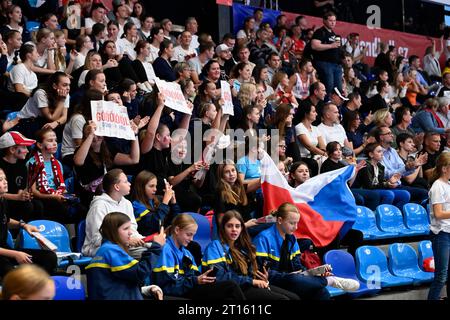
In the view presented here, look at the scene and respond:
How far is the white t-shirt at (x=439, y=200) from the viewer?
705cm

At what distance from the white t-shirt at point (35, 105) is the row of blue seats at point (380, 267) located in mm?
3254

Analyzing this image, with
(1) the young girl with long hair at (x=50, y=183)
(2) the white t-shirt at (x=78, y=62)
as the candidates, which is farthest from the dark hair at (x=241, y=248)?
(2) the white t-shirt at (x=78, y=62)

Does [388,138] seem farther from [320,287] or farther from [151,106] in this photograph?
[320,287]

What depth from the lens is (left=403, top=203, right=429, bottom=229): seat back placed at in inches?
368

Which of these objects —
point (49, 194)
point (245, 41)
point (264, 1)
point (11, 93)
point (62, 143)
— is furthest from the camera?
point (264, 1)

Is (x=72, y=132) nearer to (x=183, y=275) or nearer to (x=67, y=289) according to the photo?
(x=183, y=275)

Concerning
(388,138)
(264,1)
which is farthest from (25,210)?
(264,1)

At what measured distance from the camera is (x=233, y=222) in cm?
629

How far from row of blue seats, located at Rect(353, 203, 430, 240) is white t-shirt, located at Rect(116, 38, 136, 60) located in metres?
4.09

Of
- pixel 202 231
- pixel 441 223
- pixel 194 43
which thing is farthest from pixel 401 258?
pixel 194 43

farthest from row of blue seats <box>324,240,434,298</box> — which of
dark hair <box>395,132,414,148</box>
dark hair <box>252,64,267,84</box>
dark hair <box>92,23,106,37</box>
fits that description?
dark hair <box>92,23,106,37</box>

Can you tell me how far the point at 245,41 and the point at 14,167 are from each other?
6589 mm

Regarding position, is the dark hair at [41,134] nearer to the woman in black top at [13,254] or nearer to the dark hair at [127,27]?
the woman in black top at [13,254]
